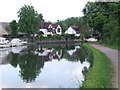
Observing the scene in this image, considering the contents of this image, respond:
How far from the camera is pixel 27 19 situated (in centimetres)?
6450

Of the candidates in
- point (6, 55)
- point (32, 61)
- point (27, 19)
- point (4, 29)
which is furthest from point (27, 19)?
point (32, 61)

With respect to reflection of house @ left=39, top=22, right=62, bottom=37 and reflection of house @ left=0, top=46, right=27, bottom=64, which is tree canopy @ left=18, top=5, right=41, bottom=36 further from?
reflection of house @ left=0, top=46, right=27, bottom=64

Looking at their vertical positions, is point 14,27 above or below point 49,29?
above

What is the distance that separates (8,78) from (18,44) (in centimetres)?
4042

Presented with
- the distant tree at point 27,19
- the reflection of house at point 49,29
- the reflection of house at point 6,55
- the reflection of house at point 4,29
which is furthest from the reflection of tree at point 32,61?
the reflection of house at point 49,29

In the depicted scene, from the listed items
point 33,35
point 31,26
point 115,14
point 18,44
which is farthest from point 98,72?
point 33,35

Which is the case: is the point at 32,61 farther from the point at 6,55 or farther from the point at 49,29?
the point at 49,29

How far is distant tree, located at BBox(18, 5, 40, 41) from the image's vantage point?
64.9m

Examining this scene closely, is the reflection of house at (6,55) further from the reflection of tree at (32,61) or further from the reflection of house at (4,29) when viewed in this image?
the reflection of house at (4,29)

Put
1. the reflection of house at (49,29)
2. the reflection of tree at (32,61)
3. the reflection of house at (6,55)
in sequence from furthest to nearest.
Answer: the reflection of house at (49,29), the reflection of house at (6,55), the reflection of tree at (32,61)

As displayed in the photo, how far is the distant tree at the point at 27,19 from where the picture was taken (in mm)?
64875

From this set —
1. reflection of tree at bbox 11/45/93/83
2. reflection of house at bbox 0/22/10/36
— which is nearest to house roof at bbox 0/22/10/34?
reflection of house at bbox 0/22/10/36

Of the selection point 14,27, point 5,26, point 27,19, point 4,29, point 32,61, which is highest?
point 27,19

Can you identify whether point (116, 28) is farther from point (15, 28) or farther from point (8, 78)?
point (15, 28)
